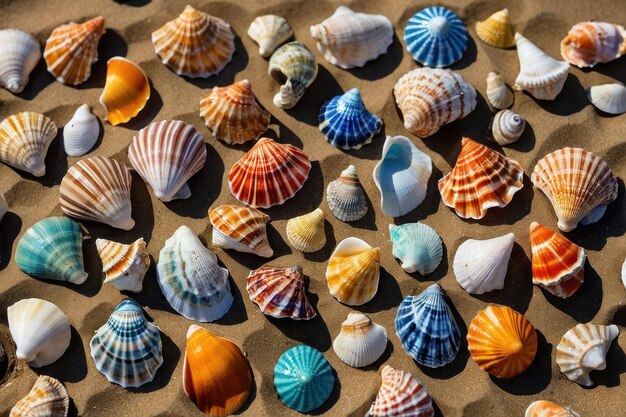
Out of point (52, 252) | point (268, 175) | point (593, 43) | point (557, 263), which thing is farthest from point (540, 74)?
point (52, 252)

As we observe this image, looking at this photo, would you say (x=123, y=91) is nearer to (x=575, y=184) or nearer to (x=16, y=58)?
(x=16, y=58)

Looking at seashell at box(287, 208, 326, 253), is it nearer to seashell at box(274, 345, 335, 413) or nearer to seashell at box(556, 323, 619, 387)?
seashell at box(274, 345, 335, 413)

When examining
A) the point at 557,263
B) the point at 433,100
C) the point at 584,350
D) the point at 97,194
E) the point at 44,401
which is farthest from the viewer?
the point at 433,100

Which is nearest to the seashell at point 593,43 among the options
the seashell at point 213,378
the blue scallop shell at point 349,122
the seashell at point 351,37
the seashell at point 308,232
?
the seashell at point 351,37

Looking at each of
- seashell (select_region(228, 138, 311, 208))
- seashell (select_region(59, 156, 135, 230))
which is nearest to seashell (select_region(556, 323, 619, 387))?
seashell (select_region(228, 138, 311, 208))

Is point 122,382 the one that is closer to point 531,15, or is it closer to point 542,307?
point 542,307

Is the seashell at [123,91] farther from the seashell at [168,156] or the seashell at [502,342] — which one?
the seashell at [502,342]

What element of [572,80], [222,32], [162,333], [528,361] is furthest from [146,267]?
[572,80]
